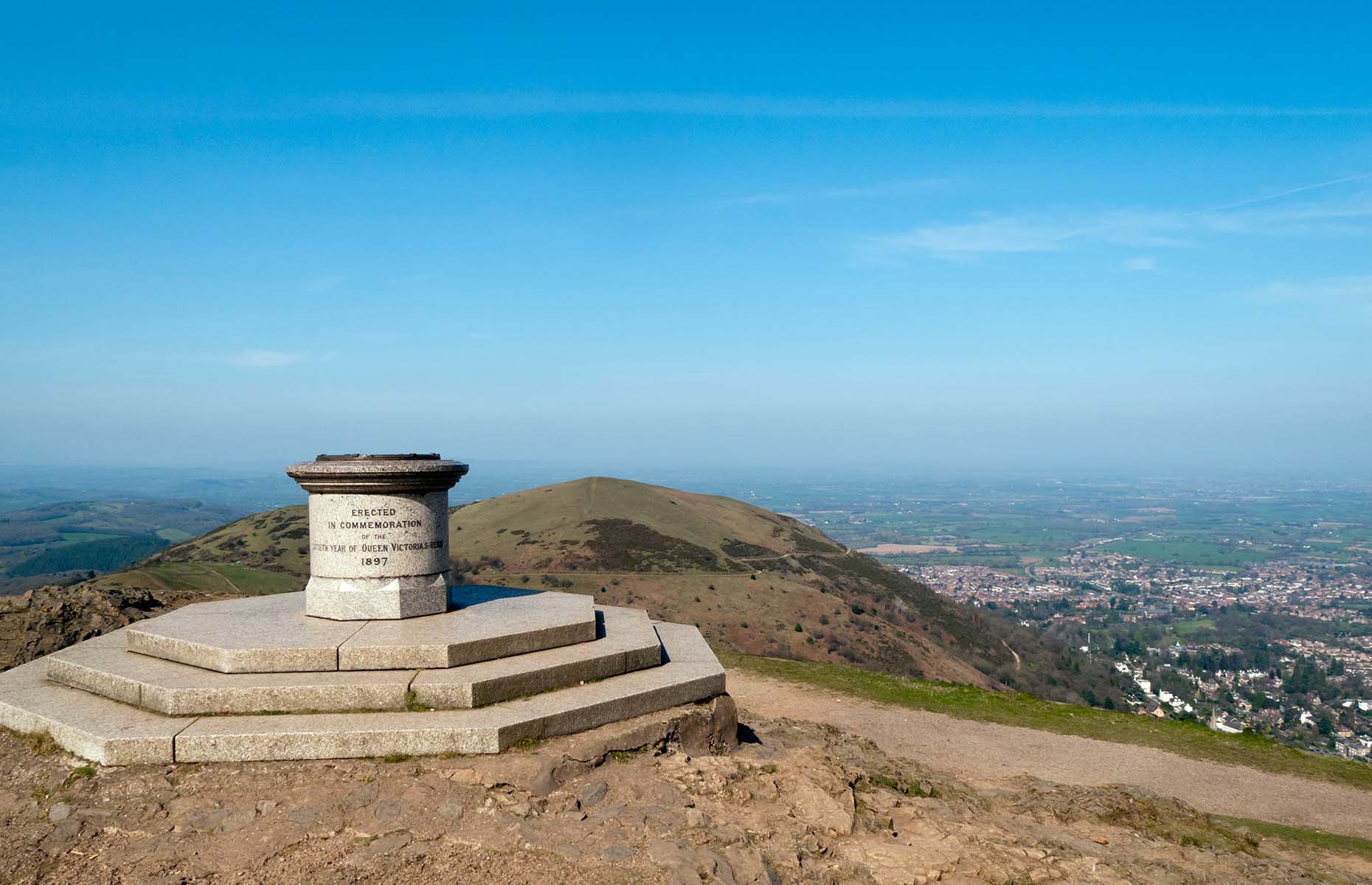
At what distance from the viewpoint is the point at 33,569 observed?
259 ft

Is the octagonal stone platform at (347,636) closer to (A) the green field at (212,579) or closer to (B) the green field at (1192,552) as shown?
(A) the green field at (212,579)

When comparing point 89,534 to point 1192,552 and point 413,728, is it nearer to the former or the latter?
point 413,728

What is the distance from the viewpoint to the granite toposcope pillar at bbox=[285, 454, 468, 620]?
32.6 ft

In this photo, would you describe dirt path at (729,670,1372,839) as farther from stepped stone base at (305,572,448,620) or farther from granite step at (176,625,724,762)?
stepped stone base at (305,572,448,620)

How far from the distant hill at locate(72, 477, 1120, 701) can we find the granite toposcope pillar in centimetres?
1522

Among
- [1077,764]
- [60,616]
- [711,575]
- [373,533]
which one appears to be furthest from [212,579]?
[1077,764]

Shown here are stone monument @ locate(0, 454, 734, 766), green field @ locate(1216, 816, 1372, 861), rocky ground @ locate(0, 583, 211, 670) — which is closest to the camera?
stone monument @ locate(0, 454, 734, 766)

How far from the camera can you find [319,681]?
827cm

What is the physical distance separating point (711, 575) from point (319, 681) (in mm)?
34931

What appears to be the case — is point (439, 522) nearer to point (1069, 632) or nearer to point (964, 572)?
point (1069, 632)

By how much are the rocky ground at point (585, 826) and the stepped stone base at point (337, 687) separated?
20 cm

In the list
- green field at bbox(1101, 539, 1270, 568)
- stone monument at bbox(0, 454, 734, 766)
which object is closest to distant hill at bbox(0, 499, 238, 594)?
stone monument at bbox(0, 454, 734, 766)

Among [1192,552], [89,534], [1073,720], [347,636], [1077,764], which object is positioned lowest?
[1192,552]

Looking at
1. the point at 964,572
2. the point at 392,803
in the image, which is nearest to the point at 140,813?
the point at 392,803
